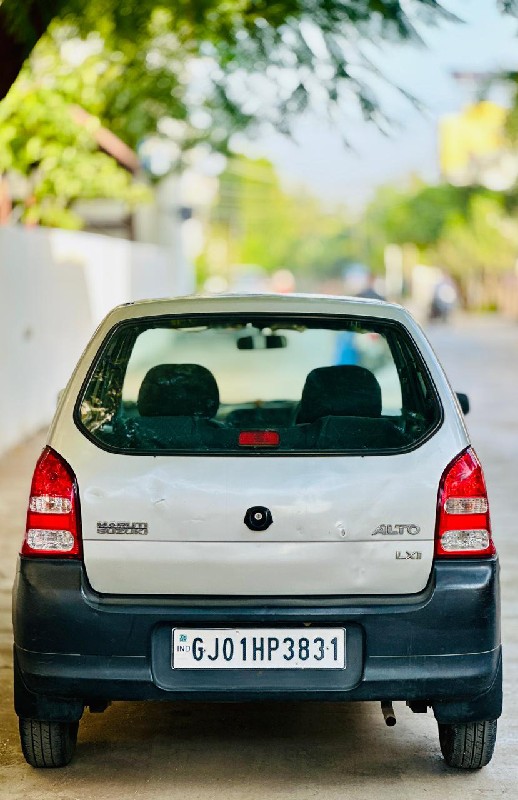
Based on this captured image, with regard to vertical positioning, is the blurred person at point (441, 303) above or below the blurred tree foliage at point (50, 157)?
below

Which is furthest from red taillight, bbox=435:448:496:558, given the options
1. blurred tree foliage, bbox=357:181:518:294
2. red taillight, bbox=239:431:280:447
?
blurred tree foliage, bbox=357:181:518:294

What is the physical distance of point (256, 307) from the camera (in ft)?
15.8

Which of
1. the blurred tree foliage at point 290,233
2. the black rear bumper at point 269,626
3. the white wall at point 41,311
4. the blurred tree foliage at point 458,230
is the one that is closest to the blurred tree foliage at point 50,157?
the white wall at point 41,311

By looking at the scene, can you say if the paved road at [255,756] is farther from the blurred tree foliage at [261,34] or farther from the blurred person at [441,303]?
the blurred person at [441,303]

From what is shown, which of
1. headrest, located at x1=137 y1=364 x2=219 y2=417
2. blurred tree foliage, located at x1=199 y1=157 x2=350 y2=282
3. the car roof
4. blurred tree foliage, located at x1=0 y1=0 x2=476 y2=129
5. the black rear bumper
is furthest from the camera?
blurred tree foliage, located at x1=199 y1=157 x2=350 y2=282

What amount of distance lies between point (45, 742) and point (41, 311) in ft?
36.5

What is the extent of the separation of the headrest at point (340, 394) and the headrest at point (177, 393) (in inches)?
12.6

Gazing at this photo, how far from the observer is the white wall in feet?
43.9

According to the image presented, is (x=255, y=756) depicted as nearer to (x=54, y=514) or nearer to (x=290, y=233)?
(x=54, y=514)

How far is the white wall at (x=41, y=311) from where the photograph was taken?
13.4m

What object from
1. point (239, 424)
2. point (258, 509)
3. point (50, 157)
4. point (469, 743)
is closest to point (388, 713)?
point (469, 743)

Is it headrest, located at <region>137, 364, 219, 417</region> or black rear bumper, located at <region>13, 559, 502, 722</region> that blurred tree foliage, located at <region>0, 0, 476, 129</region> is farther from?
black rear bumper, located at <region>13, 559, 502, 722</region>

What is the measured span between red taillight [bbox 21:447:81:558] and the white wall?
27.3ft

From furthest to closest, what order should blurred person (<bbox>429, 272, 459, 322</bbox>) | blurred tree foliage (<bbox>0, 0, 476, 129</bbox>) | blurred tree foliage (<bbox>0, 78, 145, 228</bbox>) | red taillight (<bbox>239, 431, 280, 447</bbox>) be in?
blurred person (<bbox>429, 272, 459, 322</bbox>), blurred tree foliage (<bbox>0, 78, 145, 228</bbox>), blurred tree foliage (<bbox>0, 0, 476, 129</bbox>), red taillight (<bbox>239, 431, 280, 447</bbox>)
